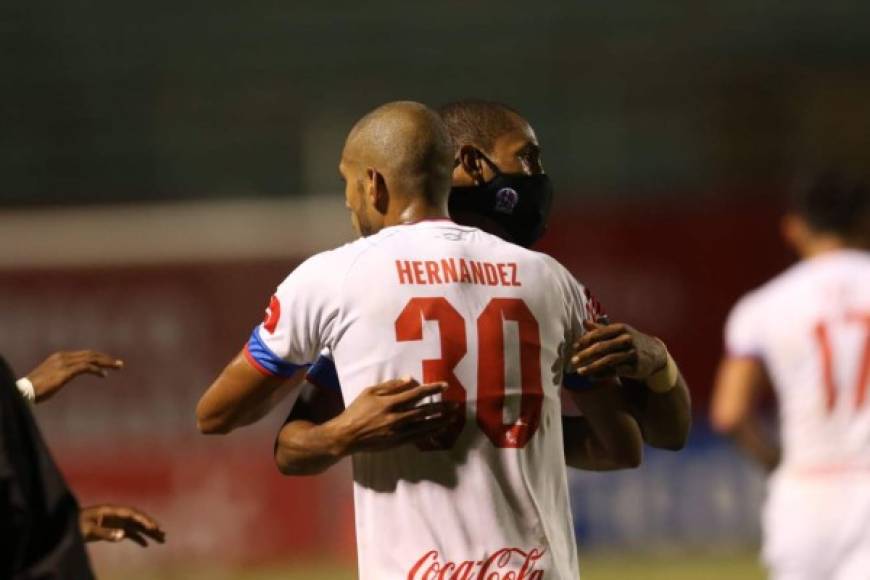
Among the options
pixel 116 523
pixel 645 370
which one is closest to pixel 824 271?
pixel 645 370

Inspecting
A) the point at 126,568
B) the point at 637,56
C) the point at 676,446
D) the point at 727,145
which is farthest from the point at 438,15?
the point at 676,446

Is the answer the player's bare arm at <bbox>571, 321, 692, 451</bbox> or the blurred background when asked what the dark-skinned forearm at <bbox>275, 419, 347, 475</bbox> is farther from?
the blurred background

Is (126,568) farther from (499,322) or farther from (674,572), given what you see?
(499,322)

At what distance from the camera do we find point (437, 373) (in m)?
3.82

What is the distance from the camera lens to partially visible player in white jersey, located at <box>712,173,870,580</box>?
19.3ft

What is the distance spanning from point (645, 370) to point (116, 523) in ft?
3.97

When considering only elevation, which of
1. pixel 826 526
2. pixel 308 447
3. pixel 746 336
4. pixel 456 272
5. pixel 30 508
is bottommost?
pixel 826 526

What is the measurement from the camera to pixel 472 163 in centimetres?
435

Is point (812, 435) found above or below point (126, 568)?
above

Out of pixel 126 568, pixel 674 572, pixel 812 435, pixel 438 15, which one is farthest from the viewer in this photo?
pixel 438 15

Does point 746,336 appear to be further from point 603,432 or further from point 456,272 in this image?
point 456,272

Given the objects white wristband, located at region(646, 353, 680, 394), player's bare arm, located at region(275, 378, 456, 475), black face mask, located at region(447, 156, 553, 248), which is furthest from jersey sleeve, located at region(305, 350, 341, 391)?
white wristband, located at region(646, 353, 680, 394)

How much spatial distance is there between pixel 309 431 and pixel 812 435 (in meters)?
2.54

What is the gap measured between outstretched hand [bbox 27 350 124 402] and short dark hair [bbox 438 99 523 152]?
3.23 ft
